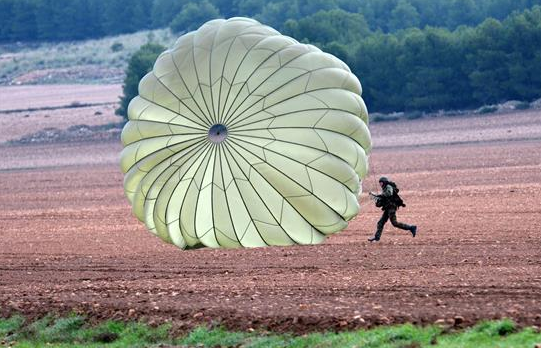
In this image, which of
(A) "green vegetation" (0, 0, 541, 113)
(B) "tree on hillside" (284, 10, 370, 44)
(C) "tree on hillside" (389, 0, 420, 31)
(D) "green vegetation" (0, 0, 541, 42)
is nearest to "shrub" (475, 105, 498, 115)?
(A) "green vegetation" (0, 0, 541, 113)

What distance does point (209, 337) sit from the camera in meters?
16.0

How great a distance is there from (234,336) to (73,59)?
75.8 metres

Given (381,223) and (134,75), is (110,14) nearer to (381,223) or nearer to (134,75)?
(134,75)

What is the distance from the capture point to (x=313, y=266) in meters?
20.3

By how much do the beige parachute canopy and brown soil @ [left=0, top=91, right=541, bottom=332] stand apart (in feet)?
1.96

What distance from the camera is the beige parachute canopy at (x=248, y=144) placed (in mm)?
21516

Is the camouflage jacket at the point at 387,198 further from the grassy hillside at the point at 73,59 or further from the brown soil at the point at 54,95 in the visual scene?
the grassy hillside at the point at 73,59

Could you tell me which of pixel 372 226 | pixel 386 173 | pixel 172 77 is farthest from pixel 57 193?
pixel 172 77

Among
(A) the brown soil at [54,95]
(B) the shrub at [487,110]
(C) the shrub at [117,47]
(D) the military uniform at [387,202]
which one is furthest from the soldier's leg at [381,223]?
(C) the shrub at [117,47]

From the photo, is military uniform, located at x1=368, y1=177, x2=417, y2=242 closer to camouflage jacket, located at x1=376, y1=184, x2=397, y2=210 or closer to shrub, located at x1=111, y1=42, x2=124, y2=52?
camouflage jacket, located at x1=376, y1=184, x2=397, y2=210

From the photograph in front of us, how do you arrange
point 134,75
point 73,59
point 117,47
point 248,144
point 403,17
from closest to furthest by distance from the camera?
point 248,144
point 134,75
point 403,17
point 73,59
point 117,47

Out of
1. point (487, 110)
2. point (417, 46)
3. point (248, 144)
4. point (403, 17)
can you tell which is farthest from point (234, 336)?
point (403, 17)

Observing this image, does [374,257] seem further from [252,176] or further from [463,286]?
[463,286]

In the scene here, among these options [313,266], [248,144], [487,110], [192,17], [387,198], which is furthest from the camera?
[192,17]
